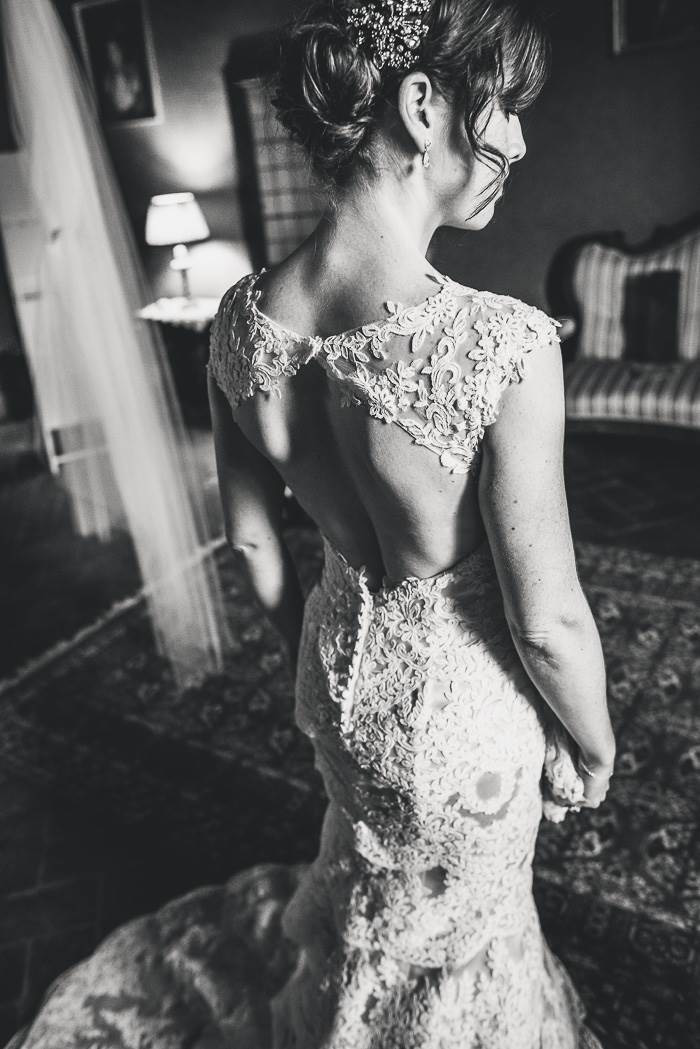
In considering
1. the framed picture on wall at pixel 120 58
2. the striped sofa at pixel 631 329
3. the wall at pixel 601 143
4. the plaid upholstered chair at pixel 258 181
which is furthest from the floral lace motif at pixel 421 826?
the framed picture on wall at pixel 120 58

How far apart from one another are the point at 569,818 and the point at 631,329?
156 inches

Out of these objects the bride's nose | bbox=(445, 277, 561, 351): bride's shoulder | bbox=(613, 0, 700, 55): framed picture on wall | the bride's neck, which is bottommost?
bbox=(445, 277, 561, 351): bride's shoulder

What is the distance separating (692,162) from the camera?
5.49 m

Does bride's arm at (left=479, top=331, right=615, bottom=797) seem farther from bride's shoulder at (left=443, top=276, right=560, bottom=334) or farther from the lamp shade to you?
the lamp shade

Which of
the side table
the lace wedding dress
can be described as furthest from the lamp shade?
the lace wedding dress

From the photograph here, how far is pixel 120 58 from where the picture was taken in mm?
7008

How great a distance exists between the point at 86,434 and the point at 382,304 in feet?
7.59

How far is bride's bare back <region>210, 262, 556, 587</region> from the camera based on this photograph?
95cm

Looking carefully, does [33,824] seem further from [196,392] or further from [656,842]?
[196,392]

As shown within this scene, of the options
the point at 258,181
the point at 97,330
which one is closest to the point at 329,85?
the point at 97,330

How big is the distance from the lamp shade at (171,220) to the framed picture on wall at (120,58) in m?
1.44

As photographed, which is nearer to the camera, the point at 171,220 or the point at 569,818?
the point at 569,818

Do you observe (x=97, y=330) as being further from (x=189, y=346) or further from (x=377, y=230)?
(x=189, y=346)

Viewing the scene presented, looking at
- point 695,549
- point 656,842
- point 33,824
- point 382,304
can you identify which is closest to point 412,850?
point 382,304
